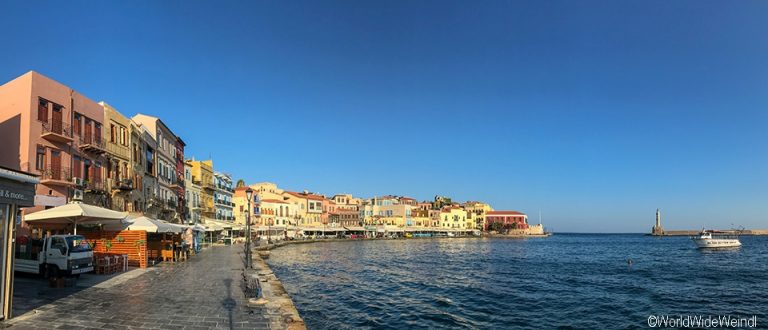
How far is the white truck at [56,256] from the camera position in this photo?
16844mm

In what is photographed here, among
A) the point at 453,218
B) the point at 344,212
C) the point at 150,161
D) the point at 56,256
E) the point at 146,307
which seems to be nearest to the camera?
the point at 146,307

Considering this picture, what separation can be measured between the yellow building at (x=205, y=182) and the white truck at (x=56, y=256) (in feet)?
152

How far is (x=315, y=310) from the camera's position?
20047 mm

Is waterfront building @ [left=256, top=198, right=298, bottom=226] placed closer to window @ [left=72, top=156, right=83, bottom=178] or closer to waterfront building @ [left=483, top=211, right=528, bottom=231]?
window @ [left=72, top=156, right=83, bottom=178]

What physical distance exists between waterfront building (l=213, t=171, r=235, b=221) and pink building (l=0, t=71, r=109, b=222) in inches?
1719

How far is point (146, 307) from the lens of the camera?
1312 centimetres

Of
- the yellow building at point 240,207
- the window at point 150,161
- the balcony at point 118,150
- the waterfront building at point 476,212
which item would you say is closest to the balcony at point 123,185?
the balcony at point 118,150

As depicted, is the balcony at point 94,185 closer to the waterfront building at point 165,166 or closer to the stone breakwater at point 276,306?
the waterfront building at point 165,166

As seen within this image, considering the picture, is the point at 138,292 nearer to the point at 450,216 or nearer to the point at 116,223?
the point at 116,223

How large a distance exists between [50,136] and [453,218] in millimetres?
135258

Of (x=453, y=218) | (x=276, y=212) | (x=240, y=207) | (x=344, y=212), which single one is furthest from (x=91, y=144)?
(x=453, y=218)

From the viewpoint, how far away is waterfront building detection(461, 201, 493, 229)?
15975 cm

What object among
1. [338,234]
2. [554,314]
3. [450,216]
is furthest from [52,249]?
[450,216]

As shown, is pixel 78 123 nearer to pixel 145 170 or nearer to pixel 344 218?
pixel 145 170
